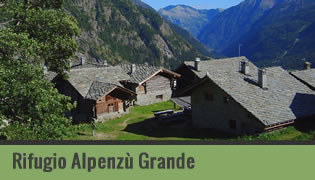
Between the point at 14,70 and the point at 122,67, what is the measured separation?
39356 millimetres

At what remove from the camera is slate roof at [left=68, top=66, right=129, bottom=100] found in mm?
39438

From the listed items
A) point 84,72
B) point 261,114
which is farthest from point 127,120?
point 261,114

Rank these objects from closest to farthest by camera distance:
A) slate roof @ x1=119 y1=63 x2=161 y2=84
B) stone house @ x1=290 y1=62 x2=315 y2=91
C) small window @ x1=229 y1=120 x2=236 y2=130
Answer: small window @ x1=229 y1=120 x2=236 y2=130, stone house @ x1=290 y1=62 x2=315 y2=91, slate roof @ x1=119 y1=63 x2=161 y2=84

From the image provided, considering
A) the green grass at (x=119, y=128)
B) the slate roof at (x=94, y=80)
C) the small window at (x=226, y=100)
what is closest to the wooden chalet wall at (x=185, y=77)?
the green grass at (x=119, y=128)

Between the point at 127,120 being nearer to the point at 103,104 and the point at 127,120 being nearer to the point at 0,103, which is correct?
the point at 103,104

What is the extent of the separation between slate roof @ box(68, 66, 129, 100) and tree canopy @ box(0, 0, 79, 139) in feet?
66.0

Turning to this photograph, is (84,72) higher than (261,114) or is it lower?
higher

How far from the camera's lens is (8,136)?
1457 centimetres

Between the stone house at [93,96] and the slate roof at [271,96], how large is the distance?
1208cm

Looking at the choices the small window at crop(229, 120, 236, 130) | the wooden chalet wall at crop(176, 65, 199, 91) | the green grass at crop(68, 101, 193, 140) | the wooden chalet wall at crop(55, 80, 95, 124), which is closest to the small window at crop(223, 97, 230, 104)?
the small window at crop(229, 120, 236, 130)

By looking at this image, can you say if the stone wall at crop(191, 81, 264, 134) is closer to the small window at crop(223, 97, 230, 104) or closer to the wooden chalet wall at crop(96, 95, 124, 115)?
the small window at crop(223, 97, 230, 104)

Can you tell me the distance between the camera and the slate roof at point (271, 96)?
27.9 m

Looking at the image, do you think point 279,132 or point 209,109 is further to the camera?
point 209,109

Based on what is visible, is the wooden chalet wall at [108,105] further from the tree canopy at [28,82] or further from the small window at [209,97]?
the tree canopy at [28,82]
